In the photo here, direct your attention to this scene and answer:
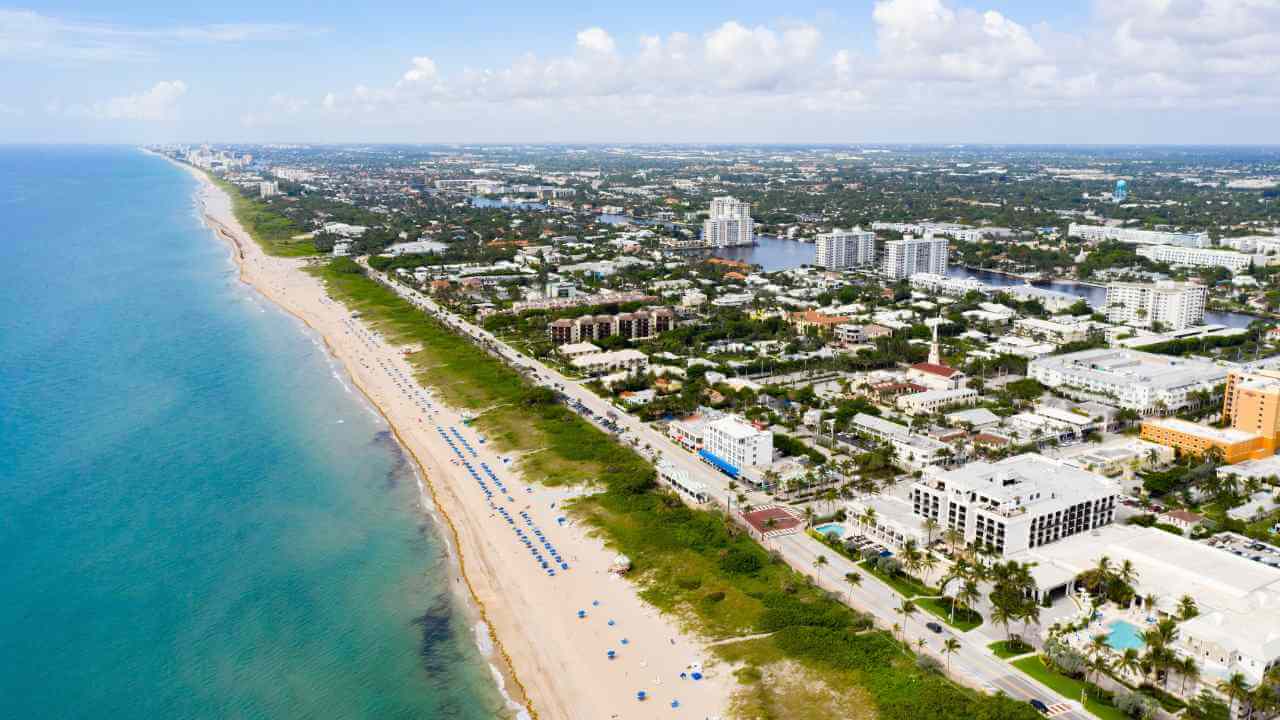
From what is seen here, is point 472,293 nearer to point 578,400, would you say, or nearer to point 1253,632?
point 578,400

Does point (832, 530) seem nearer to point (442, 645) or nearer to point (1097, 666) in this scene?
point (1097, 666)

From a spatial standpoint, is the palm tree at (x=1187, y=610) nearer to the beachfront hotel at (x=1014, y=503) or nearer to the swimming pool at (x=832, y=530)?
the beachfront hotel at (x=1014, y=503)

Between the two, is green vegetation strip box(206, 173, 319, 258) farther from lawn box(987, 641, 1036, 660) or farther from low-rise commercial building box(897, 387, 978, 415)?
lawn box(987, 641, 1036, 660)

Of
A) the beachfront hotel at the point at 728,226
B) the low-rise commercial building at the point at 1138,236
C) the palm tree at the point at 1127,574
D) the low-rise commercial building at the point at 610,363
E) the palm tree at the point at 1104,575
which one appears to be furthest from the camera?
the beachfront hotel at the point at 728,226

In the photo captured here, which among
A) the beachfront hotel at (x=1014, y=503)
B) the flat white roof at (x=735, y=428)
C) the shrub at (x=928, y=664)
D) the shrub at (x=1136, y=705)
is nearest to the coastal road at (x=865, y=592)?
the shrub at (x=928, y=664)

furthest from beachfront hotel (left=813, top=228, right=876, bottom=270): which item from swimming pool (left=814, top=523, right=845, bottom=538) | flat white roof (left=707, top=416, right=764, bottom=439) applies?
swimming pool (left=814, top=523, right=845, bottom=538)

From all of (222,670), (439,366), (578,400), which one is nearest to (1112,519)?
(578,400)

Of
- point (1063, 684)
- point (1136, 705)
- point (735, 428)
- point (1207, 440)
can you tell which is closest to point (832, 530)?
point (735, 428)

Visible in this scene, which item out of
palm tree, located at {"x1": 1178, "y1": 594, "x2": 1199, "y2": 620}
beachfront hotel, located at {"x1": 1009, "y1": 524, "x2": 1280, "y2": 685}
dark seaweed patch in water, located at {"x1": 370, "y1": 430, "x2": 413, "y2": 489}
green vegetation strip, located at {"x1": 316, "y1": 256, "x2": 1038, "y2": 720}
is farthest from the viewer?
dark seaweed patch in water, located at {"x1": 370, "y1": 430, "x2": 413, "y2": 489}
